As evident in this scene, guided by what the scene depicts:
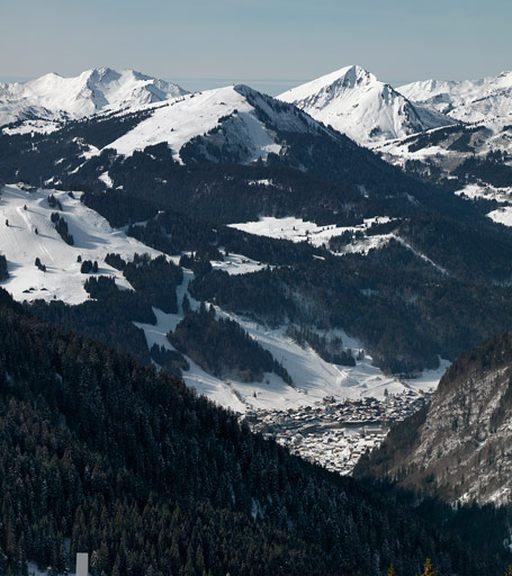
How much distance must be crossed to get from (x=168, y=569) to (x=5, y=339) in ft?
187

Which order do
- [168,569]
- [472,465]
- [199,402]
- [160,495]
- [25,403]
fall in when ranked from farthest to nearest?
[472,465]
[199,402]
[25,403]
[160,495]
[168,569]

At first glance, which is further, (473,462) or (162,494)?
(473,462)

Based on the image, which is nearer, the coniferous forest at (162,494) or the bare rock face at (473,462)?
the coniferous forest at (162,494)

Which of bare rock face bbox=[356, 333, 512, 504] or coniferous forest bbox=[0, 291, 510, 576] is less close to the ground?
coniferous forest bbox=[0, 291, 510, 576]

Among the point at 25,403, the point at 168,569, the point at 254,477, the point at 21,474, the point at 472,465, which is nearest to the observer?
the point at 168,569

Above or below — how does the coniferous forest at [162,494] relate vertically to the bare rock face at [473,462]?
above

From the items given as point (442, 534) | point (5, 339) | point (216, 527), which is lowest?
point (442, 534)

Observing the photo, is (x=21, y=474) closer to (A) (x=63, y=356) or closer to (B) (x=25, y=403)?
(B) (x=25, y=403)

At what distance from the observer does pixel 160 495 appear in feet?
433

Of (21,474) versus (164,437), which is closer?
(21,474)

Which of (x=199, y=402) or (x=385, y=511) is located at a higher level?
(x=199, y=402)

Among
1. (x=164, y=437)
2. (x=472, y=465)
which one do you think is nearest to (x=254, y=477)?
(x=164, y=437)

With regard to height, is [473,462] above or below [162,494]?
below

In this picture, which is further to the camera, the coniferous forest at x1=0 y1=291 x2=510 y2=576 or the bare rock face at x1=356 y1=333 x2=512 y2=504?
the bare rock face at x1=356 y1=333 x2=512 y2=504
